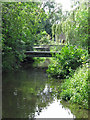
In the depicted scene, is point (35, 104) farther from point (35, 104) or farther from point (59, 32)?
point (59, 32)

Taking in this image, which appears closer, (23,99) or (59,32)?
(23,99)

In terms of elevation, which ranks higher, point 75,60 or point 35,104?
point 75,60

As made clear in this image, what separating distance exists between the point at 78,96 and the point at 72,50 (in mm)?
4769

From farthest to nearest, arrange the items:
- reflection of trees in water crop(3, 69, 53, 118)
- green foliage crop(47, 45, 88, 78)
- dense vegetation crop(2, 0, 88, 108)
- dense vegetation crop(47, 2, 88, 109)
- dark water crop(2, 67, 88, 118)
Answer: green foliage crop(47, 45, 88, 78) < dense vegetation crop(2, 0, 88, 108) < dense vegetation crop(47, 2, 88, 109) < reflection of trees in water crop(3, 69, 53, 118) < dark water crop(2, 67, 88, 118)

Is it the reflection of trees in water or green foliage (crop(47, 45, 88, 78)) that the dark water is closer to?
the reflection of trees in water

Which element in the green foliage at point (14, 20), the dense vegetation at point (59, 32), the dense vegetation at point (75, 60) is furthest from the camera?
the green foliage at point (14, 20)

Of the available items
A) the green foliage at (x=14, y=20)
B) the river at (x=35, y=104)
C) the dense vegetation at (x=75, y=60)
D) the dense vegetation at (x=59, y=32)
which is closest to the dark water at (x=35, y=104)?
the river at (x=35, y=104)

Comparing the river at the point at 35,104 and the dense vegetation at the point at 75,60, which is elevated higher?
the dense vegetation at the point at 75,60

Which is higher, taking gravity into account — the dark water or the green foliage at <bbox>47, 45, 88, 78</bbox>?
the green foliage at <bbox>47, 45, 88, 78</bbox>

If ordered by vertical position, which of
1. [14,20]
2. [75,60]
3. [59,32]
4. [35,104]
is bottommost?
[35,104]

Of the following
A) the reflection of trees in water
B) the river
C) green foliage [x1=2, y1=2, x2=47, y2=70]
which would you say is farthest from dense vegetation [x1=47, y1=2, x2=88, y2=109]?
green foliage [x1=2, y1=2, x2=47, y2=70]

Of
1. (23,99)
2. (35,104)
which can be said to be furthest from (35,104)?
(23,99)

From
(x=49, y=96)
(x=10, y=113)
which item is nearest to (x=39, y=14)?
(x=49, y=96)

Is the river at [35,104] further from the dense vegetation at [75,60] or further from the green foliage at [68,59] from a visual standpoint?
the green foliage at [68,59]
